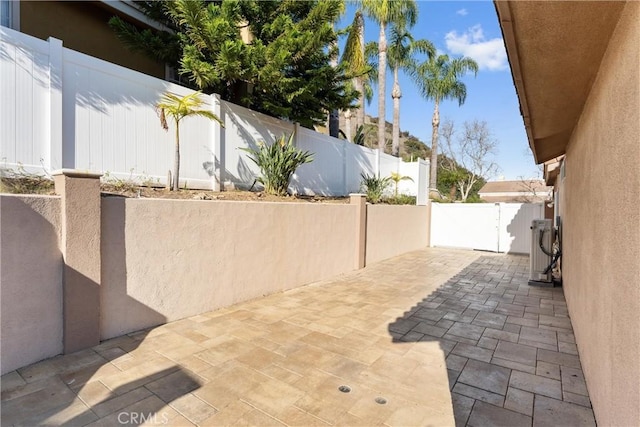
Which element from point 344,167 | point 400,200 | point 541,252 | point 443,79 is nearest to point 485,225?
point 400,200

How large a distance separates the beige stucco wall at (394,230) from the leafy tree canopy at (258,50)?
3.44 m

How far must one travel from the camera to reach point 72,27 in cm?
798

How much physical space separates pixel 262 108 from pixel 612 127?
287 inches

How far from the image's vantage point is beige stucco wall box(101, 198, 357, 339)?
3.83 metres

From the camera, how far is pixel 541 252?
7.34 meters

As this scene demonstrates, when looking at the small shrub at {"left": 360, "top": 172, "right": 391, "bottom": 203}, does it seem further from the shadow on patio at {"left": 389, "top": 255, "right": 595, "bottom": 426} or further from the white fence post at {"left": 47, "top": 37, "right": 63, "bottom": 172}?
the white fence post at {"left": 47, "top": 37, "right": 63, "bottom": 172}

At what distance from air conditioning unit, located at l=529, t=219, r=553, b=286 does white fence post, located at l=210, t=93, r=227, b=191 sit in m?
6.97

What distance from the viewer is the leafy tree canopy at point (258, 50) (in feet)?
21.0

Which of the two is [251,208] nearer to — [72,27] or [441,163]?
[72,27]

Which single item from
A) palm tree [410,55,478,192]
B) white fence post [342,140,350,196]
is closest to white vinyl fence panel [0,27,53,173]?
white fence post [342,140,350,196]

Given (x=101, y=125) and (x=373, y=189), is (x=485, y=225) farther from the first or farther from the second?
(x=101, y=125)

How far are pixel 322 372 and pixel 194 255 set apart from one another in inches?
98.7

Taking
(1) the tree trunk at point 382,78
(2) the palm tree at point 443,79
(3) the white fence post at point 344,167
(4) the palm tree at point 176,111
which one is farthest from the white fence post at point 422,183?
(4) the palm tree at point 176,111

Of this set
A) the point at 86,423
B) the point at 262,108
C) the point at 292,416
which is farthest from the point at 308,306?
the point at 262,108
